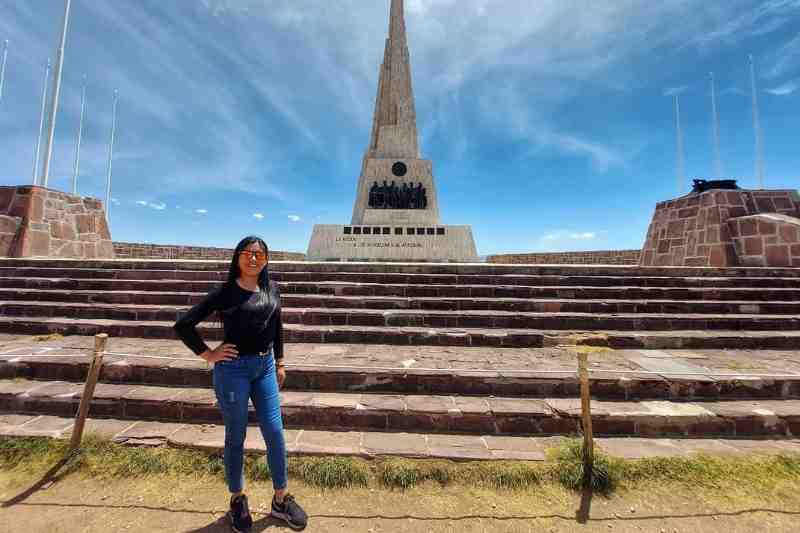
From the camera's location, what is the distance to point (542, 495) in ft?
7.86

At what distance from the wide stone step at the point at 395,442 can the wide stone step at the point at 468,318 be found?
2554 millimetres

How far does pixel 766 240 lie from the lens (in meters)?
8.46

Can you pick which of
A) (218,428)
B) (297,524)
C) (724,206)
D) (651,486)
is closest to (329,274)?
(218,428)

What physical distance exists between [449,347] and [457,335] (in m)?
0.23

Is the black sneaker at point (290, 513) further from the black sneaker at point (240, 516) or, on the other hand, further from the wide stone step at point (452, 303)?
the wide stone step at point (452, 303)

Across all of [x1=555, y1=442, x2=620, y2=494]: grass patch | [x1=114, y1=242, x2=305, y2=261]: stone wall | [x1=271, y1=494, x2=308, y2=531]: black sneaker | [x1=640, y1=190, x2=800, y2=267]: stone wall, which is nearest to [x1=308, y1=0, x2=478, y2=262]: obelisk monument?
[x1=114, y1=242, x2=305, y2=261]: stone wall

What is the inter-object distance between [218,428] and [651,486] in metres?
3.51

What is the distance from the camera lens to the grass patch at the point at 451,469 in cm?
251

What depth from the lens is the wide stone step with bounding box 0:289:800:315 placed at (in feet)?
20.0

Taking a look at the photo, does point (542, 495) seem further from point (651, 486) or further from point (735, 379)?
point (735, 379)

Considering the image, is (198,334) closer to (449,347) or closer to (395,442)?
(395,442)

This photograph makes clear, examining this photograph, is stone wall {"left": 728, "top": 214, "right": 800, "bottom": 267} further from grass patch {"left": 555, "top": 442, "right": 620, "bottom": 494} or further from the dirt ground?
grass patch {"left": 555, "top": 442, "right": 620, "bottom": 494}

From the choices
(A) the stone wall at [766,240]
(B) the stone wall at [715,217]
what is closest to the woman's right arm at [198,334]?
(A) the stone wall at [766,240]

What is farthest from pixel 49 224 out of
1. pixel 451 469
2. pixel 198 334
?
pixel 451 469
